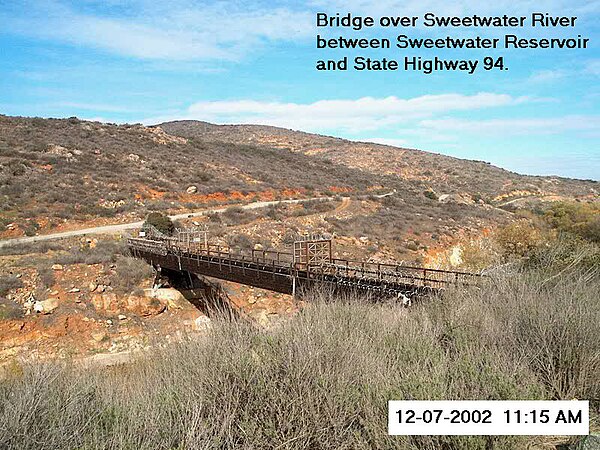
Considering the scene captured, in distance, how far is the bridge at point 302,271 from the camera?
1290 centimetres

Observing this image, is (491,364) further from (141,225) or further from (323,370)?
(141,225)

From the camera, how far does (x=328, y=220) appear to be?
39844 millimetres

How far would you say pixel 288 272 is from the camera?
54.4 feet

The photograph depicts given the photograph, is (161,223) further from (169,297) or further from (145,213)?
(169,297)

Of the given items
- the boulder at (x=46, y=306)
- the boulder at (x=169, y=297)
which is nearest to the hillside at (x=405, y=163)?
the boulder at (x=169, y=297)

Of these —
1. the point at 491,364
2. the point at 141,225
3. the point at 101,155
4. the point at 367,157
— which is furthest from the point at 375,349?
the point at 367,157

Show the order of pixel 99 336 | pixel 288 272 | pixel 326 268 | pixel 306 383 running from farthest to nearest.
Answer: pixel 99 336, pixel 326 268, pixel 288 272, pixel 306 383

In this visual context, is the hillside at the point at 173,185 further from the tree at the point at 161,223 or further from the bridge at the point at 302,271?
the bridge at the point at 302,271

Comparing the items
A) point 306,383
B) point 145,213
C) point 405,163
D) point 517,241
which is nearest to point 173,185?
point 145,213

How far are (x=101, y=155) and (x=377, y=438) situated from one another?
164ft

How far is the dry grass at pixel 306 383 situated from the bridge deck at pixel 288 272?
3.44 metres

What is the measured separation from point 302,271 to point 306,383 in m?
10.0

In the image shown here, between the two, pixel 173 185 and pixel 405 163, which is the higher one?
pixel 405 163

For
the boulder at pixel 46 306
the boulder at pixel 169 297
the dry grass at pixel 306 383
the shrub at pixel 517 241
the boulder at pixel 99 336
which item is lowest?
the boulder at pixel 99 336
